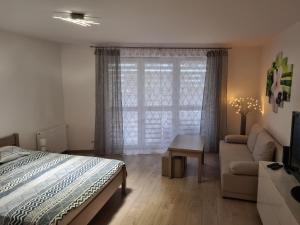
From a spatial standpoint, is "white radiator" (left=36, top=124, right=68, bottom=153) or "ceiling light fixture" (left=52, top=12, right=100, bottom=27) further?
"white radiator" (left=36, top=124, right=68, bottom=153)

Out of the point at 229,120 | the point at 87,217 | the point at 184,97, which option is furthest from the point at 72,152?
the point at 229,120

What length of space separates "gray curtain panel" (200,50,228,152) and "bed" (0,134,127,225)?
2371 millimetres

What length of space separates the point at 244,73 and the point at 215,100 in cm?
83

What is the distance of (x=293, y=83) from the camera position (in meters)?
3.10

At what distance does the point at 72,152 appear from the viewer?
5414mm

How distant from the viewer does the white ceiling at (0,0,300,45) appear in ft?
7.71

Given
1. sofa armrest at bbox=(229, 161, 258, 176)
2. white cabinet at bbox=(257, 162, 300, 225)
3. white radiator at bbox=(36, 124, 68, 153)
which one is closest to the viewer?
white cabinet at bbox=(257, 162, 300, 225)

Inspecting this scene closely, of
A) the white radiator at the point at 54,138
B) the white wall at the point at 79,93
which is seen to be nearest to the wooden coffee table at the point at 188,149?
the white wall at the point at 79,93

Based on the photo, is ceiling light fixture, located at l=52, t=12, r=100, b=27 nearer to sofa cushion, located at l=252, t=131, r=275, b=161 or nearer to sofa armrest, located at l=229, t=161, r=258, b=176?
sofa armrest, located at l=229, t=161, r=258, b=176

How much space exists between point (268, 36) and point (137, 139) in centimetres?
313

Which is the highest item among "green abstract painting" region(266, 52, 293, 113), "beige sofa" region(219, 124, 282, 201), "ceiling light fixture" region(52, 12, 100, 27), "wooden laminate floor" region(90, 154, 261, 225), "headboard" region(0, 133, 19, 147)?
"ceiling light fixture" region(52, 12, 100, 27)

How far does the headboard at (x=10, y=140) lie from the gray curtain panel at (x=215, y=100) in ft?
11.2

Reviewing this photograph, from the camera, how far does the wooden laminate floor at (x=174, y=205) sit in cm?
287

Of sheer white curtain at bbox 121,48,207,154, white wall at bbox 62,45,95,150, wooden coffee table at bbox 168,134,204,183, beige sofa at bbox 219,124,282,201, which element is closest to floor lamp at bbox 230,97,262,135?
sheer white curtain at bbox 121,48,207,154
